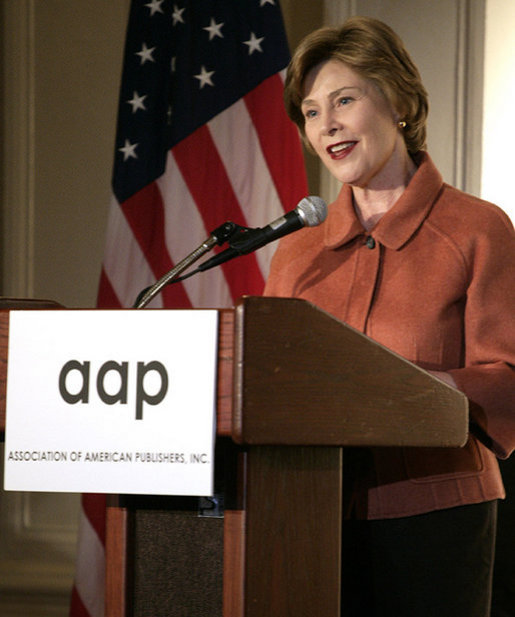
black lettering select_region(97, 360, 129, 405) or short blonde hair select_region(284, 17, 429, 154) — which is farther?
short blonde hair select_region(284, 17, 429, 154)

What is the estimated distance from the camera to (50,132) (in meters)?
3.34

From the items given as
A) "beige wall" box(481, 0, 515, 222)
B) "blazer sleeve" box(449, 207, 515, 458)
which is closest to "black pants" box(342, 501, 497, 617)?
"blazer sleeve" box(449, 207, 515, 458)

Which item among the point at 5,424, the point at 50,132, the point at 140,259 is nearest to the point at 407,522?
the point at 5,424

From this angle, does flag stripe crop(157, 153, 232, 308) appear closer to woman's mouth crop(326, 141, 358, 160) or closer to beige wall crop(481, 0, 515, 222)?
beige wall crop(481, 0, 515, 222)

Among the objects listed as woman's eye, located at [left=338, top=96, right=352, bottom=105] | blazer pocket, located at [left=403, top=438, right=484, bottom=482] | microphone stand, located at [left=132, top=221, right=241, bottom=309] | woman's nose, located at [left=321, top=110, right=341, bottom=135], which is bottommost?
blazer pocket, located at [left=403, top=438, right=484, bottom=482]

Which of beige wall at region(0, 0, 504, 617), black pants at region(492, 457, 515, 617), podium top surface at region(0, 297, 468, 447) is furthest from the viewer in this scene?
beige wall at region(0, 0, 504, 617)

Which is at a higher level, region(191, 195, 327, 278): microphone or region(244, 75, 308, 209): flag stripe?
region(244, 75, 308, 209): flag stripe

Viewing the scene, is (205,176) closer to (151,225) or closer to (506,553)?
(151,225)

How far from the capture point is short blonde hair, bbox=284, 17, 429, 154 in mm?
1412

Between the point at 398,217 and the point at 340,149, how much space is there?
0.19 metres

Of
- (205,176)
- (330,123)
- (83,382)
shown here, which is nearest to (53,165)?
(205,176)

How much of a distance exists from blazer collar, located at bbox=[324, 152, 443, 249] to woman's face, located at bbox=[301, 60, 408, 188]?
0.06 metres

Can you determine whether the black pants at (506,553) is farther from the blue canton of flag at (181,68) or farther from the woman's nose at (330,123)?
the blue canton of flag at (181,68)

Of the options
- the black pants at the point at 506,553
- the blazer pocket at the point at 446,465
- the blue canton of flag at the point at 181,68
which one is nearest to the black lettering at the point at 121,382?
the blazer pocket at the point at 446,465
